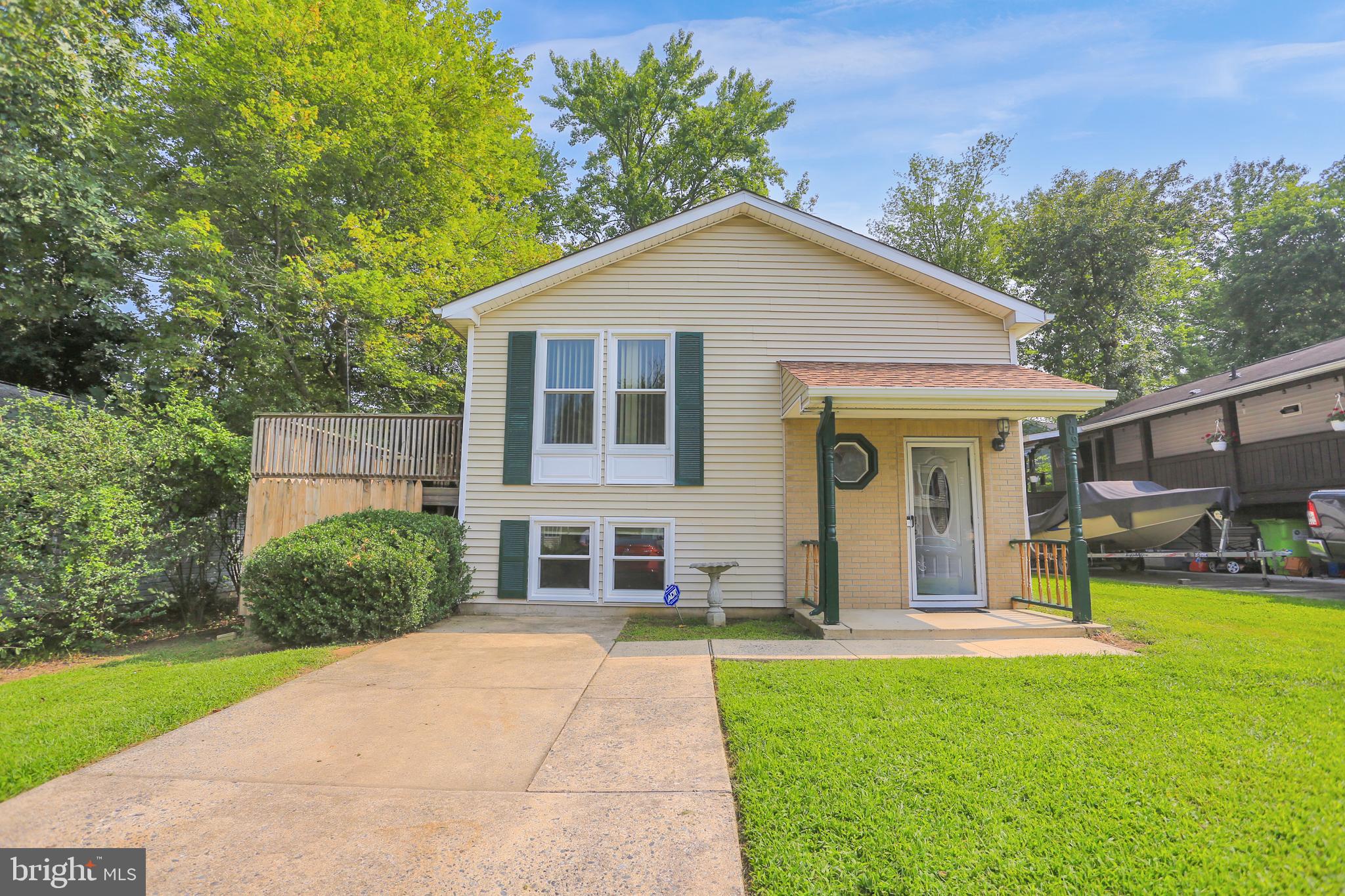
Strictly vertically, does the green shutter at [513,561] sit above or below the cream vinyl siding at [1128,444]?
below

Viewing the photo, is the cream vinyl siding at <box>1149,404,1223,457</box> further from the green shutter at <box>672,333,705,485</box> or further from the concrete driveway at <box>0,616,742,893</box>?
the concrete driveway at <box>0,616,742,893</box>

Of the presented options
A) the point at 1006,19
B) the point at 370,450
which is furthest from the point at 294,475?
the point at 1006,19

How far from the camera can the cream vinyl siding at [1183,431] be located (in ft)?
47.0

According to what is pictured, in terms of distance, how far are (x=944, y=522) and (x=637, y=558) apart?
13.6 feet

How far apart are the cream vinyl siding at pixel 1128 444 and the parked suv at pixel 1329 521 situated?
6.66 m

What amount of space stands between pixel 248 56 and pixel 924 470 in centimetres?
1435

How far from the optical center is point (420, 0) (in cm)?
1429

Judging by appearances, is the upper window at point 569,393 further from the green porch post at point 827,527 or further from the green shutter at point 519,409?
the green porch post at point 827,527

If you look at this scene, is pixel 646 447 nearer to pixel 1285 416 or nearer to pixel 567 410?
pixel 567 410

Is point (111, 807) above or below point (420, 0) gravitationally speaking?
below

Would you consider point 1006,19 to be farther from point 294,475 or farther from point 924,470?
point 294,475

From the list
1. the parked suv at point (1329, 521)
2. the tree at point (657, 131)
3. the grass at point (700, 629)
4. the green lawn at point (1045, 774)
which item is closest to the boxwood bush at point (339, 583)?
the grass at point (700, 629)

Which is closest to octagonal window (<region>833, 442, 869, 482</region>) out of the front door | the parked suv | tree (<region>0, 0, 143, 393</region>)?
the front door

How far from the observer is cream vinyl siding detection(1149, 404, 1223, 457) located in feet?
47.0
